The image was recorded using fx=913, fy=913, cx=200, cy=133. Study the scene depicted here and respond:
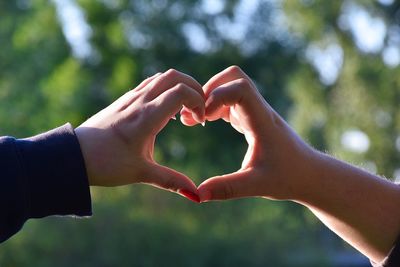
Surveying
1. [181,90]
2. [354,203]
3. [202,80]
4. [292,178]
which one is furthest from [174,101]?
[202,80]

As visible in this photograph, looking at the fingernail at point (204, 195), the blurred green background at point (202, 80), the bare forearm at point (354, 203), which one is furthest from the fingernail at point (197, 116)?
the blurred green background at point (202, 80)

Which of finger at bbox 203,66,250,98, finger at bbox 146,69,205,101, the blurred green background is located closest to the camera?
finger at bbox 146,69,205,101

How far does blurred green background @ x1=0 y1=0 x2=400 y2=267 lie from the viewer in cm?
1485

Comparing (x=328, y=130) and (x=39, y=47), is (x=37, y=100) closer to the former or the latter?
(x=39, y=47)

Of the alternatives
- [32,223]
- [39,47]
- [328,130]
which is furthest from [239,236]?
[39,47]

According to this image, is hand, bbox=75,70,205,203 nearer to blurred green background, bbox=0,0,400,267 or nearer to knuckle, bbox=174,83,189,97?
knuckle, bbox=174,83,189,97

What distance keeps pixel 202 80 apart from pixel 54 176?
25.1 meters

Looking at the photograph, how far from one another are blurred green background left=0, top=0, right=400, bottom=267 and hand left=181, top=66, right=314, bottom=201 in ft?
16.7

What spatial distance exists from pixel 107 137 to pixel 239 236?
15.7 m

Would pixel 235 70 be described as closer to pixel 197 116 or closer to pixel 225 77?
pixel 225 77

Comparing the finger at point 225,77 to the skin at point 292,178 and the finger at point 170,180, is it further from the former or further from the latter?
the finger at point 170,180

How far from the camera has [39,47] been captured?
23.8 metres

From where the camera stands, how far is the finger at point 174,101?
4.12 feet

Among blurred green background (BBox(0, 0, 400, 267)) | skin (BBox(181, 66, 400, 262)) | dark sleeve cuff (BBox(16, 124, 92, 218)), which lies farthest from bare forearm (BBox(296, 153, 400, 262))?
blurred green background (BBox(0, 0, 400, 267))
